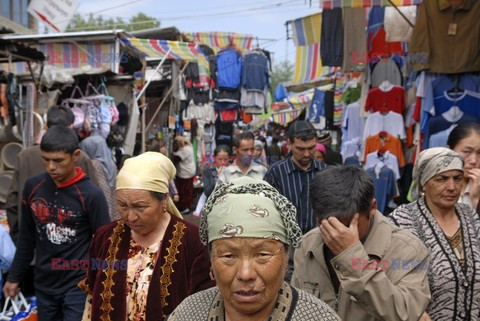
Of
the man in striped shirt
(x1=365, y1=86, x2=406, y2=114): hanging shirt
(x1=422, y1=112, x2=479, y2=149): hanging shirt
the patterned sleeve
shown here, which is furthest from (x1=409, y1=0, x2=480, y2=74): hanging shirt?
the patterned sleeve

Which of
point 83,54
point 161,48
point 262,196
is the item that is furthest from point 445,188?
point 161,48

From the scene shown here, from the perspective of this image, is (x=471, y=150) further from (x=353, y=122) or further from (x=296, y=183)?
(x=353, y=122)

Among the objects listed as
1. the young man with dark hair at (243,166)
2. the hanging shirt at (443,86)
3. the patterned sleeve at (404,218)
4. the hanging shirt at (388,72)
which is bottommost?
the young man with dark hair at (243,166)

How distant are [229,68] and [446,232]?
11.8 metres

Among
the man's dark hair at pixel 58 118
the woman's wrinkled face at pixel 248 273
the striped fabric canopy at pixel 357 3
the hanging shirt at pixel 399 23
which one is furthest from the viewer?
the hanging shirt at pixel 399 23

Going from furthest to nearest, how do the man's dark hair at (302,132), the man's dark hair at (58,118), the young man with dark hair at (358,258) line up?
the man's dark hair at (58,118)
the man's dark hair at (302,132)
the young man with dark hair at (358,258)

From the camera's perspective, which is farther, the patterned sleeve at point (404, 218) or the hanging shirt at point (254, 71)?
the hanging shirt at point (254, 71)

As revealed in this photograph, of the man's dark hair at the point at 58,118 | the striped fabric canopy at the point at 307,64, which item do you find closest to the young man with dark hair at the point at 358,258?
the man's dark hair at the point at 58,118

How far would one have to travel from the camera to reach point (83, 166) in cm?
499

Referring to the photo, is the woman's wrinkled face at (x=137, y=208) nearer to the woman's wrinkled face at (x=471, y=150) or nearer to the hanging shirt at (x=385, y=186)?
the woman's wrinkled face at (x=471, y=150)

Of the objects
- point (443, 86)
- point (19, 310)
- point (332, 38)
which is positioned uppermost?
point (332, 38)

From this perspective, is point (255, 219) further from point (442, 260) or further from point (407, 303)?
point (442, 260)

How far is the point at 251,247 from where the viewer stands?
67.2 inches

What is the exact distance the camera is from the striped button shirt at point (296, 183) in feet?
15.5
